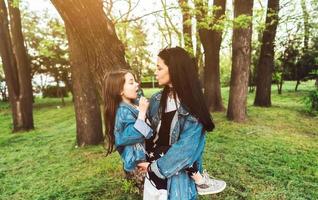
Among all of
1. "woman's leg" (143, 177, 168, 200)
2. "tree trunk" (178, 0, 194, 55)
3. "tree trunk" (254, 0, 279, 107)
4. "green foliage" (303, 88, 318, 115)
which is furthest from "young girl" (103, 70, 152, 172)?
"tree trunk" (254, 0, 279, 107)

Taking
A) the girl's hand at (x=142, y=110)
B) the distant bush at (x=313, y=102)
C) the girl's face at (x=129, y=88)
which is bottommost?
the distant bush at (x=313, y=102)

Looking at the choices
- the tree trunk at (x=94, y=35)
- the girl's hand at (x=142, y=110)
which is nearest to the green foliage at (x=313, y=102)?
the tree trunk at (x=94, y=35)

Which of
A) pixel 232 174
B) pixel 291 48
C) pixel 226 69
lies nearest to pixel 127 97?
pixel 232 174

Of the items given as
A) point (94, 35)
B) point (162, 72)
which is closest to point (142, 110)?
point (162, 72)

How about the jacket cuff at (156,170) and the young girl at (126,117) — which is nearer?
the jacket cuff at (156,170)

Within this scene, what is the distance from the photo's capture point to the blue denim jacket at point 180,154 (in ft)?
9.28

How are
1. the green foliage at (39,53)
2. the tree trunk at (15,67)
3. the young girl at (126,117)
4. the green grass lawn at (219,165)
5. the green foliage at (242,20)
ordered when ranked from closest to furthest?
the young girl at (126,117)
the green grass lawn at (219,165)
the green foliage at (242,20)
the tree trunk at (15,67)
the green foliage at (39,53)

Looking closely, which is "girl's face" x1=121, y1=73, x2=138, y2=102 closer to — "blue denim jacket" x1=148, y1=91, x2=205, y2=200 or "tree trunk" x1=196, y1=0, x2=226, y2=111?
"blue denim jacket" x1=148, y1=91, x2=205, y2=200

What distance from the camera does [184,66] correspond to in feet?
9.21

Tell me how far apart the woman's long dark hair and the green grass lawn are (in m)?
2.72

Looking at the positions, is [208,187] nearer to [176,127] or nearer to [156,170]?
[156,170]

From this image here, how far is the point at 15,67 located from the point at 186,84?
39.8ft

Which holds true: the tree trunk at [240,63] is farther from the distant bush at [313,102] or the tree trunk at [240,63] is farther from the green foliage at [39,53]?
the green foliage at [39,53]

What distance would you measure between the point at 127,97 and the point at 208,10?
6.44m
